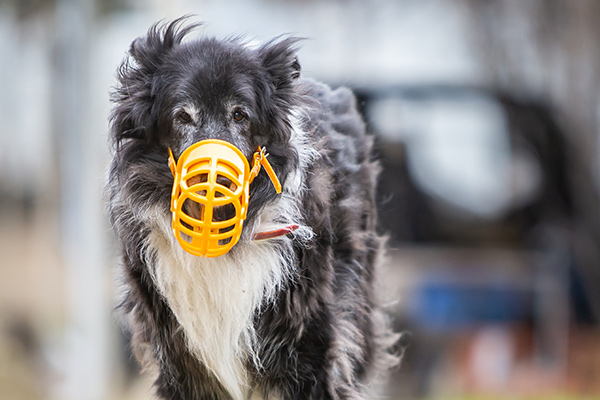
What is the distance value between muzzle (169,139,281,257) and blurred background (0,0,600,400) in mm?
5189

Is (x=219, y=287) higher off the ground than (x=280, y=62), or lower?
lower

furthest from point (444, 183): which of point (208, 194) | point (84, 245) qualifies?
point (208, 194)

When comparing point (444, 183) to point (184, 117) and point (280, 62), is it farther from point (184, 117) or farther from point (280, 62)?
point (184, 117)

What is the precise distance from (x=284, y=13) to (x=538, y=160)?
131 inches

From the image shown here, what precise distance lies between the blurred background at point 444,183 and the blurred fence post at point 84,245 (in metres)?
0.02

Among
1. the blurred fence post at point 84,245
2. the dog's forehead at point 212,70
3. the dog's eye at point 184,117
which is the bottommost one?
the blurred fence post at point 84,245

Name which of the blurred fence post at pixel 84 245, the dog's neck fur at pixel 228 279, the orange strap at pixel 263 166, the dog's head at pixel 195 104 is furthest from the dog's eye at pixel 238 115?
the blurred fence post at pixel 84 245

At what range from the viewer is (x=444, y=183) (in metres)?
9.39

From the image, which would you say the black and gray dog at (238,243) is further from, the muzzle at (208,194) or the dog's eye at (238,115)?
the muzzle at (208,194)

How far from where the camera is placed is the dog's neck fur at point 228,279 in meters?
3.16

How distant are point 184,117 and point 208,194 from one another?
46 centimetres

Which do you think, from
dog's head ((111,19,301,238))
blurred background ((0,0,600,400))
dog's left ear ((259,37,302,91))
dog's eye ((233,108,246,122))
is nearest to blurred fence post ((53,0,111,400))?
blurred background ((0,0,600,400))

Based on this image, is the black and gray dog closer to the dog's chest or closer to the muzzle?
the dog's chest

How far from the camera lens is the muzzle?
2721 millimetres
